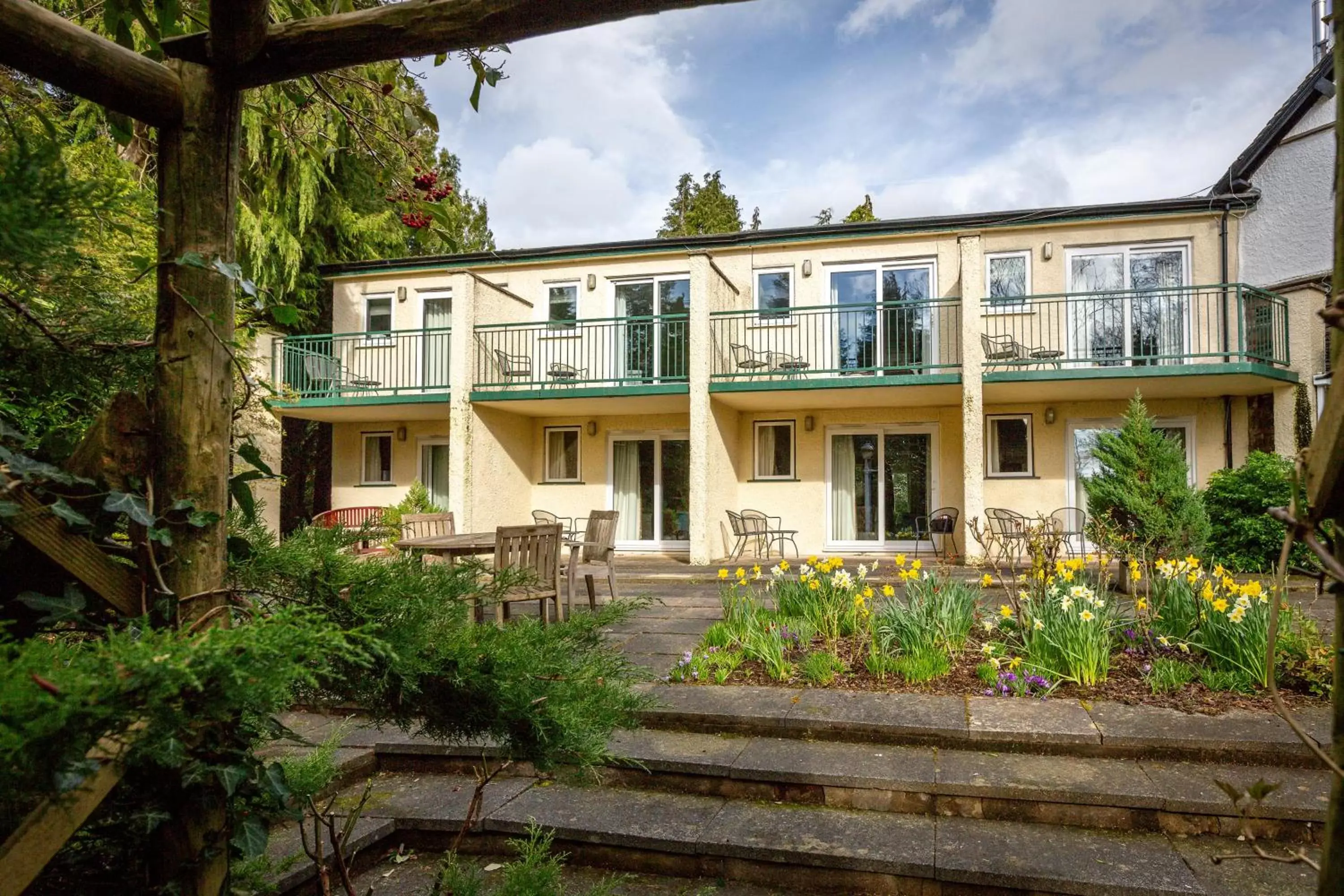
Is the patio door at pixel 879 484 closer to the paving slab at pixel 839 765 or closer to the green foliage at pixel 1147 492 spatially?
the green foliage at pixel 1147 492

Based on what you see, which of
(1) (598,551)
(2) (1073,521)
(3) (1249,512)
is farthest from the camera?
(2) (1073,521)

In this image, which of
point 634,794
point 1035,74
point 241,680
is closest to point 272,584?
point 241,680

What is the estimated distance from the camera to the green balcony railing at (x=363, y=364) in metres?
15.5

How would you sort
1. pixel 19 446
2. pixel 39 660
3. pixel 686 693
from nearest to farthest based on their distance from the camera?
pixel 39 660 < pixel 19 446 < pixel 686 693

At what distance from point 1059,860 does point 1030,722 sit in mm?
1126

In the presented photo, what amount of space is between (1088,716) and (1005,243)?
1149cm

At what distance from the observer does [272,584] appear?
4.48ft

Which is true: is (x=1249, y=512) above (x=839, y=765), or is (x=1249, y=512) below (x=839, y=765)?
above

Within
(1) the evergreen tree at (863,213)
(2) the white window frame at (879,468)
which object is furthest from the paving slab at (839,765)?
(1) the evergreen tree at (863,213)

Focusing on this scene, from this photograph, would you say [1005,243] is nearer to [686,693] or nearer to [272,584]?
[686,693]

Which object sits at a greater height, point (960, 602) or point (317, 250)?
point (317, 250)

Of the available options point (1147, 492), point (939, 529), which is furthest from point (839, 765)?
point (939, 529)

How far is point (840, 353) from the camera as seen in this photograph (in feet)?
45.8

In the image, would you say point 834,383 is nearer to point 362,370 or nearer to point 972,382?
point 972,382
